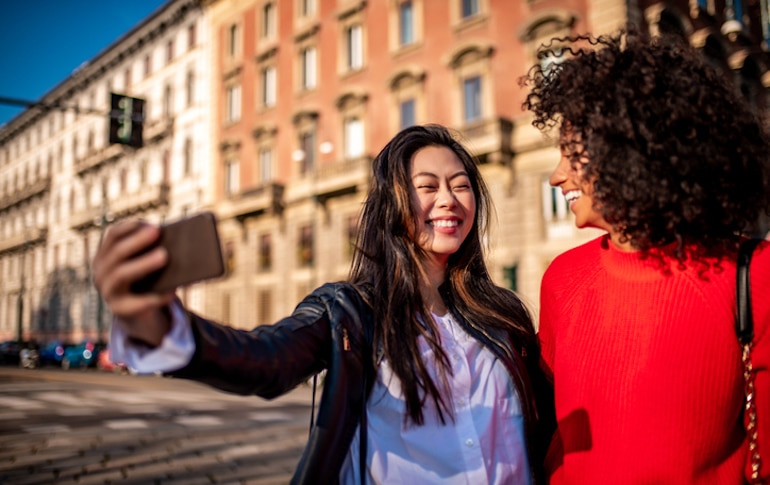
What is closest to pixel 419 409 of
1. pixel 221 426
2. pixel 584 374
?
pixel 584 374

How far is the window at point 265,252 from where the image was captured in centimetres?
2638

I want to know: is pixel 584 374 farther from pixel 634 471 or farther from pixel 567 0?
pixel 567 0

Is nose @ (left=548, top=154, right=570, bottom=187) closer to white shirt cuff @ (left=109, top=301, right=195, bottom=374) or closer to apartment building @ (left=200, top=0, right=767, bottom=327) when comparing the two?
white shirt cuff @ (left=109, top=301, right=195, bottom=374)

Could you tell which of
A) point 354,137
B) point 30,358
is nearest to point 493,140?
point 354,137

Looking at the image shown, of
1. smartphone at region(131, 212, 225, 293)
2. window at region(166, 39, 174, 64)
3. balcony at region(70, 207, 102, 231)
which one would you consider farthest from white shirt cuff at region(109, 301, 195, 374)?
balcony at region(70, 207, 102, 231)

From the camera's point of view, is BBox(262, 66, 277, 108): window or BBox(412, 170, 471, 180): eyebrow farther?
BBox(262, 66, 277, 108): window

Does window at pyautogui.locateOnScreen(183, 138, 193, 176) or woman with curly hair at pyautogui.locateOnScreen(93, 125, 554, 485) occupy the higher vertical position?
window at pyautogui.locateOnScreen(183, 138, 193, 176)

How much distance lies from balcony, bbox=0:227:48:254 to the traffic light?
4029 centimetres

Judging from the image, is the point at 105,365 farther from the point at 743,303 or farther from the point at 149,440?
the point at 743,303

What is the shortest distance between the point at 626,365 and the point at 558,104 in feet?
2.67

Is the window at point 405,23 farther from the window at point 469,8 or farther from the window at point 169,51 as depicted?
the window at point 169,51

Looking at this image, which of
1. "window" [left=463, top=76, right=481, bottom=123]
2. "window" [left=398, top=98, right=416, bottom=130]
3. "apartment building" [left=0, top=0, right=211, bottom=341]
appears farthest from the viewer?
"apartment building" [left=0, top=0, right=211, bottom=341]

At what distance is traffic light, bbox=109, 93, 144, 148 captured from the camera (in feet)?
34.1

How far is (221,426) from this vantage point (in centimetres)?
871
